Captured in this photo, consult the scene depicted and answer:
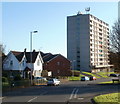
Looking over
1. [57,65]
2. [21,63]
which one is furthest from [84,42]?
[21,63]

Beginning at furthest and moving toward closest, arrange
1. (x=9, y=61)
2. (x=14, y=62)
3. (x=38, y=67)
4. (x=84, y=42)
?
(x=84, y=42) → (x=38, y=67) → (x=9, y=61) → (x=14, y=62)

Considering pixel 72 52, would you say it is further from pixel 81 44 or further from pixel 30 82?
pixel 30 82

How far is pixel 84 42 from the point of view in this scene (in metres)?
98.1

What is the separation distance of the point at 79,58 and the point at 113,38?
3195 inches

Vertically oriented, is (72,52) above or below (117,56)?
above

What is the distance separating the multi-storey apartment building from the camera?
9631cm

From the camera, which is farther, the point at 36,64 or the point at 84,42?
the point at 84,42

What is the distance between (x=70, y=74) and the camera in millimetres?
69125

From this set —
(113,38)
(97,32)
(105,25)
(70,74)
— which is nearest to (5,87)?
(113,38)

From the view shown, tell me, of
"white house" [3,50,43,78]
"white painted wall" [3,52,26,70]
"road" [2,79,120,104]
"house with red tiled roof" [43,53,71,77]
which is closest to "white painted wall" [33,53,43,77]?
"white house" [3,50,43,78]

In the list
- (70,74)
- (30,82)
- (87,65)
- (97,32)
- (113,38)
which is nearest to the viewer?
(113,38)

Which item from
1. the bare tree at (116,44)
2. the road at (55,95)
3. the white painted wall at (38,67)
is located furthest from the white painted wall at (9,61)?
the bare tree at (116,44)

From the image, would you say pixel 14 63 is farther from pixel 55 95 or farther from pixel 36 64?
pixel 55 95

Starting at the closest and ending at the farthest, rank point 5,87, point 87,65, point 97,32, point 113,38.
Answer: point 113,38 → point 5,87 → point 87,65 → point 97,32
